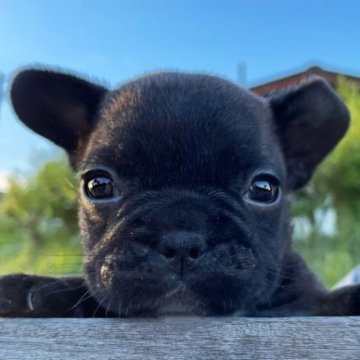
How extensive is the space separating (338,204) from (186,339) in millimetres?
4489

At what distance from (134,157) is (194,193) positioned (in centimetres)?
20

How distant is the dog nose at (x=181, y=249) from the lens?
1314mm

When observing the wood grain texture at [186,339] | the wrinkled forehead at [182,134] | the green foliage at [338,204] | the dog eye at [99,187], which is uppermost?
the green foliage at [338,204]

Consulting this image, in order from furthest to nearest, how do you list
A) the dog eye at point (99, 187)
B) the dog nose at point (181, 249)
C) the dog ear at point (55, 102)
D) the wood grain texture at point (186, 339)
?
the dog ear at point (55, 102)
the dog eye at point (99, 187)
the dog nose at point (181, 249)
the wood grain texture at point (186, 339)

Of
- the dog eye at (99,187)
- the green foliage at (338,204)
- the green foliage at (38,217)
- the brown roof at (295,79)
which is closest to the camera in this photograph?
the dog eye at (99,187)

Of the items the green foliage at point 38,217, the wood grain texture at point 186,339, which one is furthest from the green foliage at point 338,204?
the wood grain texture at point 186,339

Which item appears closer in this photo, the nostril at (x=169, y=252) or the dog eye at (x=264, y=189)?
the nostril at (x=169, y=252)

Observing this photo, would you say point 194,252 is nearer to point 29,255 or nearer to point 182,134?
point 182,134

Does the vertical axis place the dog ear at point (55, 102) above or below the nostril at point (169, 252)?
above

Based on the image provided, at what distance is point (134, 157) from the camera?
1.60m

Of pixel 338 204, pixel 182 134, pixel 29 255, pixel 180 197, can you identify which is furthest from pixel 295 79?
pixel 338 204

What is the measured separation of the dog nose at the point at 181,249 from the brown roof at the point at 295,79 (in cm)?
119

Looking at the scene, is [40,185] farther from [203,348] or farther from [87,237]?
[203,348]

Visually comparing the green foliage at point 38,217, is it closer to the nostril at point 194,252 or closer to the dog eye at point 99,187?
the dog eye at point 99,187
